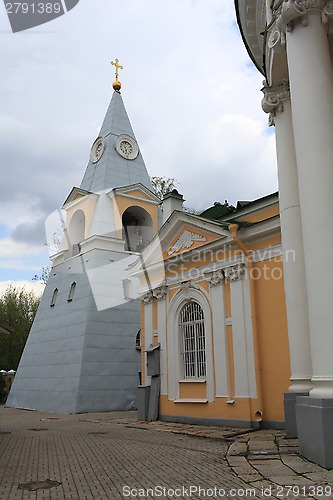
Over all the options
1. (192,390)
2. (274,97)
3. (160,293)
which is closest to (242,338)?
(192,390)

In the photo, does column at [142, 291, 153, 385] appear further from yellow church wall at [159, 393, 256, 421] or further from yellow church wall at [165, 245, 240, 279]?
yellow church wall at [159, 393, 256, 421]

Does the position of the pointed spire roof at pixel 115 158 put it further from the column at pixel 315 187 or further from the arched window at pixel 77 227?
the column at pixel 315 187

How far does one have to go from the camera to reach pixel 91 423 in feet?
45.1

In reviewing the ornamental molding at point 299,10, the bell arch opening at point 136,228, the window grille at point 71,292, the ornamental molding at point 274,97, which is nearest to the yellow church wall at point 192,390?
the ornamental molding at point 274,97

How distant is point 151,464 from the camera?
688cm

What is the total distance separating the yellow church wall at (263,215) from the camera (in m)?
12.3

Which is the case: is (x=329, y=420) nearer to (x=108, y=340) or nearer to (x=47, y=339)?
(x=108, y=340)

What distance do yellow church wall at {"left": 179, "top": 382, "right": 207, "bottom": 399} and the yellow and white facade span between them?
0.03 meters

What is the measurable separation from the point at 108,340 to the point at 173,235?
260 inches

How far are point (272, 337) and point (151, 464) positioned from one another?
5131 mm

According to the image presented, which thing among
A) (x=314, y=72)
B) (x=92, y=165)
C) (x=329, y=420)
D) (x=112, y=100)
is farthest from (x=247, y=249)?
(x=112, y=100)

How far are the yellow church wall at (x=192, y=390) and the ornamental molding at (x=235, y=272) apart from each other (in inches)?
118

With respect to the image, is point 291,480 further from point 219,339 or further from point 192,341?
point 192,341

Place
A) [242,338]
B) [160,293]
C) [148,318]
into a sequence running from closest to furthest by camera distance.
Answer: [242,338], [160,293], [148,318]
